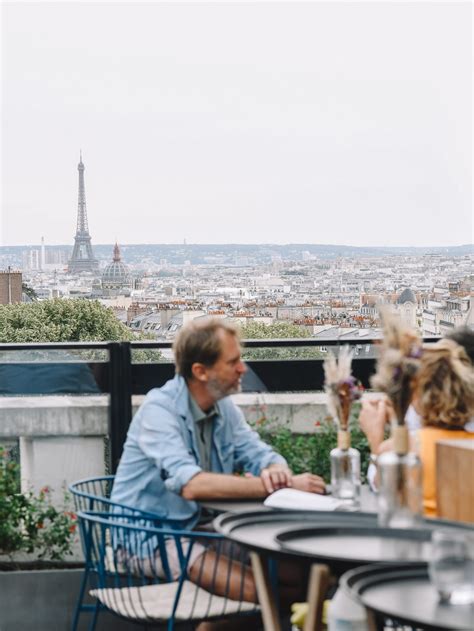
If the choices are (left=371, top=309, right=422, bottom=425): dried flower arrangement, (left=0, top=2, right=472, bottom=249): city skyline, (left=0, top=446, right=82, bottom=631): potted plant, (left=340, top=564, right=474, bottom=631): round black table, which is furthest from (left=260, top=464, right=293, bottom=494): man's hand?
(left=0, top=2, right=472, bottom=249): city skyline

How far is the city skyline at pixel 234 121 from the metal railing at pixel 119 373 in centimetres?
6651

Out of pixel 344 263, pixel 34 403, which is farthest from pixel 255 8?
pixel 34 403

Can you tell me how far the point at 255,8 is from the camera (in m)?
77.9

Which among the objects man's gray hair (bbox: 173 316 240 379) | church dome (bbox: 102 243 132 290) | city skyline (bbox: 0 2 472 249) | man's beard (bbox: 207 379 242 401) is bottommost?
church dome (bbox: 102 243 132 290)

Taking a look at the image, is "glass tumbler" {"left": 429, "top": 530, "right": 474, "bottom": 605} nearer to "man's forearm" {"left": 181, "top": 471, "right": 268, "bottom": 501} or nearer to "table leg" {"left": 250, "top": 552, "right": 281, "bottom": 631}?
"table leg" {"left": 250, "top": 552, "right": 281, "bottom": 631}

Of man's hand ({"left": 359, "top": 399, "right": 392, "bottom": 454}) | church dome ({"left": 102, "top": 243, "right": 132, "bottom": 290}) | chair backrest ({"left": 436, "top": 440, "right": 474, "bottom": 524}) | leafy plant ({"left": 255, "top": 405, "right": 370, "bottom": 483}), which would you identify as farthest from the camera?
church dome ({"left": 102, "top": 243, "right": 132, "bottom": 290})

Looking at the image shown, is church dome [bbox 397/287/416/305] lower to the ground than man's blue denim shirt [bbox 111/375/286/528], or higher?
higher

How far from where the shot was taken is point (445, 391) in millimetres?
2898

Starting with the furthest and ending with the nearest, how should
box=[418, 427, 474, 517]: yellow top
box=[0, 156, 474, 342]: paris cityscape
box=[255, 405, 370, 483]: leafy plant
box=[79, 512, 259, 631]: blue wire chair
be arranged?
box=[0, 156, 474, 342]: paris cityscape → box=[255, 405, 370, 483]: leafy plant → box=[79, 512, 259, 631]: blue wire chair → box=[418, 427, 474, 517]: yellow top

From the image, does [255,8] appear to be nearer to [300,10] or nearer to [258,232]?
Answer: [300,10]

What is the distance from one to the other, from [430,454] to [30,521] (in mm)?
1970

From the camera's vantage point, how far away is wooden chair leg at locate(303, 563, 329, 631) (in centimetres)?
216

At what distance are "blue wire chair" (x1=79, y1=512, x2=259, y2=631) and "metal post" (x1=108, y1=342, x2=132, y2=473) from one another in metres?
1.01

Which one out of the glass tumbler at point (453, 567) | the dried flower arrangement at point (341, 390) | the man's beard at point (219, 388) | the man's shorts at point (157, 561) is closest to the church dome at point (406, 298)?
the dried flower arrangement at point (341, 390)
